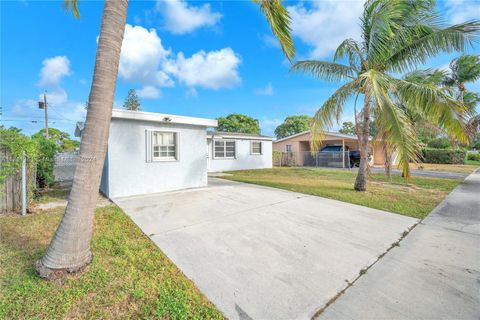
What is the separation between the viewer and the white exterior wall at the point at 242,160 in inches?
634

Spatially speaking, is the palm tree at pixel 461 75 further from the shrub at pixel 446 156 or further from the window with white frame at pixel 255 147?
the window with white frame at pixel 255 147

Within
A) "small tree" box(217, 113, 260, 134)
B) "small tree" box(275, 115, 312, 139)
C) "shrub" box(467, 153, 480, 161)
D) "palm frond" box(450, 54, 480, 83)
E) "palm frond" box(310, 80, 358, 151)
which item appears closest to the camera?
"palm frond" box(310, 80, 358, 151)

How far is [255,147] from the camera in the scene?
18609mm

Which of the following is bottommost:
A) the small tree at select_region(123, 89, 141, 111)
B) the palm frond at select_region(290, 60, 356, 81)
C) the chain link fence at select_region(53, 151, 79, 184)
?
the chain link fence at select_region(53, 151, 79, 184)

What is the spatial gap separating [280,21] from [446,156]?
2877 centimetres

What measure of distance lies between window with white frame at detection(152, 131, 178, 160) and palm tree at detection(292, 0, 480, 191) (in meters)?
5.41

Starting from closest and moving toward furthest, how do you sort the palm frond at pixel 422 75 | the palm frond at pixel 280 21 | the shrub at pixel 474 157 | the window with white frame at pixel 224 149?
the palm frond at pixel 280 21
the palm frond at pixel 422 75
the window with white frame at pixel 224 149
the shrub at pixel 474 157

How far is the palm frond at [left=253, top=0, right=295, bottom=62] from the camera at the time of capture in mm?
4027

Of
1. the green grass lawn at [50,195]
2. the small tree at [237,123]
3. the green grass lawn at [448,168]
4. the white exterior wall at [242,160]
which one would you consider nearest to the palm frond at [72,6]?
the green grass lawn at [50,195]

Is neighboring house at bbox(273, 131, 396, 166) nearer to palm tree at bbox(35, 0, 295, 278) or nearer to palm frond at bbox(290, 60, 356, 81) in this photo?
palm frond at bbox(290, 60, 356, 81)

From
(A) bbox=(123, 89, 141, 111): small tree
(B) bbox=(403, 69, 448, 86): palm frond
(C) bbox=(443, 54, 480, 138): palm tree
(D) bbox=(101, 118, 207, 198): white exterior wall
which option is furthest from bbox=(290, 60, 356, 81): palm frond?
(A) bbox=(123, 89, 141, 111): small tree

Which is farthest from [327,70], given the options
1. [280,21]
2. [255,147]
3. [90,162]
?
[255,147]

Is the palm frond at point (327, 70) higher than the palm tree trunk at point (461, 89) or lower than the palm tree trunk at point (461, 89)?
lower

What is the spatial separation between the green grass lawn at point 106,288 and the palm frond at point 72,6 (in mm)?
5233
